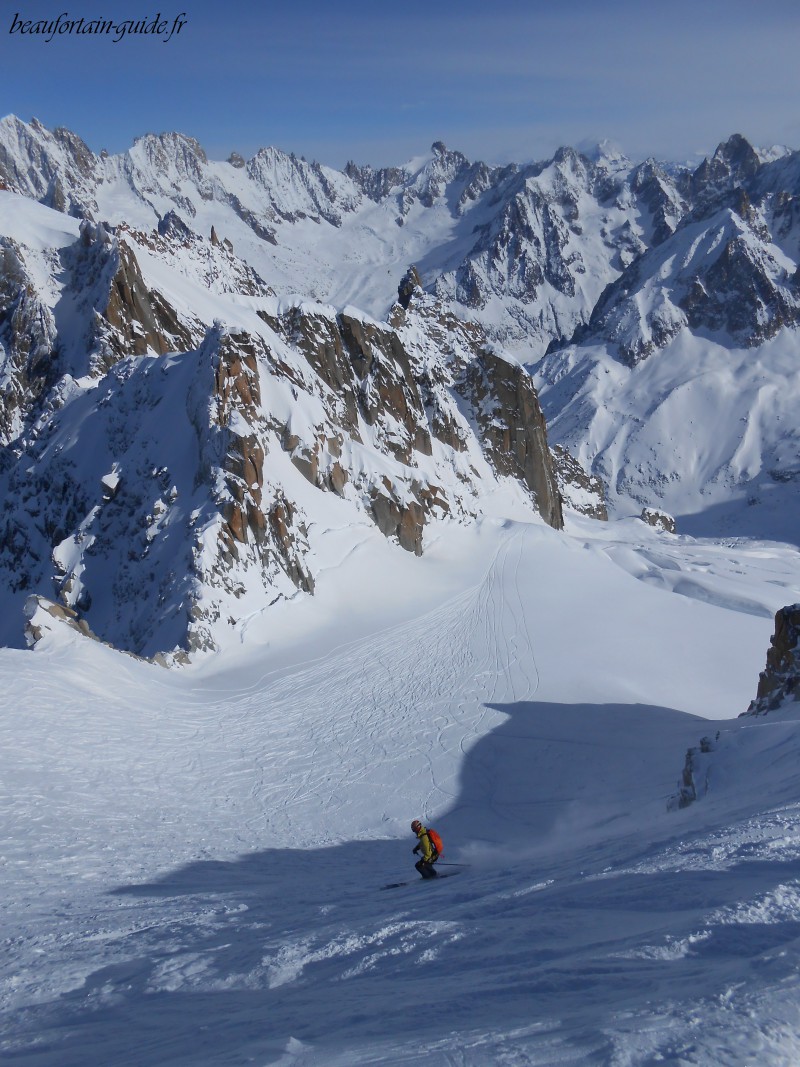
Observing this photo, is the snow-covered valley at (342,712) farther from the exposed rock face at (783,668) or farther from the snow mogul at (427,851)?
the snow mogul at (427,851)

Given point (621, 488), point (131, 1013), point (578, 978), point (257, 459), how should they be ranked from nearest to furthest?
point (578, 978), point (131, 1013), point (257, 459), point (621, 488)

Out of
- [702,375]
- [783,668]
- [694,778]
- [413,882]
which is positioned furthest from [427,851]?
[702,375]

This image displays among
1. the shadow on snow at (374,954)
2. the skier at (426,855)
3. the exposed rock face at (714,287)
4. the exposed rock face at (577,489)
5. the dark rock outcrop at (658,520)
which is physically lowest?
the skier at (426,855)

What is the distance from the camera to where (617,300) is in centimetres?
17512

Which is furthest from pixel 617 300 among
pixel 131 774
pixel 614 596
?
pixel 131 774

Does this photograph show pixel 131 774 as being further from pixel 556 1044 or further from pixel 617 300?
pixel 617 300

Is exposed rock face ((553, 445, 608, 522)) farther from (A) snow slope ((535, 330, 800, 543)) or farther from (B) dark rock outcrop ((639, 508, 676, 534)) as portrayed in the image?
(A) snow slope ((535, 330, 800, 543))

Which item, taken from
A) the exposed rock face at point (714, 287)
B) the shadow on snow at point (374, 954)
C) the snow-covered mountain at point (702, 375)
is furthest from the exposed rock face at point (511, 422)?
the exposed rock face at point (714, 287)

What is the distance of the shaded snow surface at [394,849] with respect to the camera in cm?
584

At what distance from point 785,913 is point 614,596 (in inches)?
1378

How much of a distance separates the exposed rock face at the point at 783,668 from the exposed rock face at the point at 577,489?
222 feet

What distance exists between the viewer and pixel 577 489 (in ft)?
307

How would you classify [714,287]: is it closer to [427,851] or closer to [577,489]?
[577,489]

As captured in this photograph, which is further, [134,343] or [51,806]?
[134,343]
